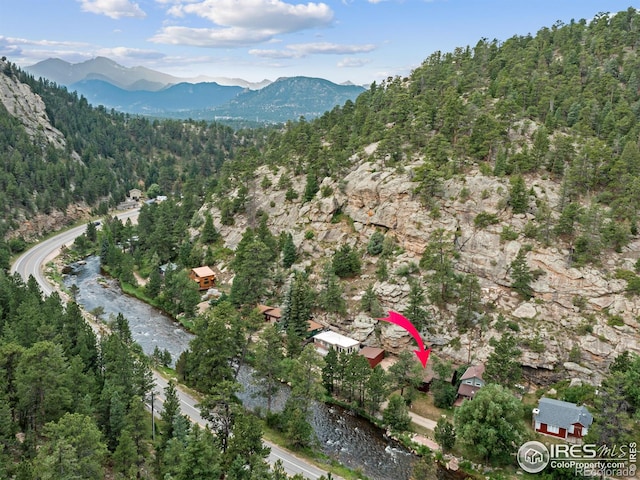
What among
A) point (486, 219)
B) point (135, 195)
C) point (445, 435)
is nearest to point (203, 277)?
point (486, 219)

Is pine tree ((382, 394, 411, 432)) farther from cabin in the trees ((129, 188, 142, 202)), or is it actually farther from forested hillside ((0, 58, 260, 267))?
cabin in the trees ((129, 188, 142, 202))

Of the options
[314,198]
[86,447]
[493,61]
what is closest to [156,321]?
[314,198]

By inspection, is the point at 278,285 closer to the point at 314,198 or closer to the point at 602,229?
the point at 314,198

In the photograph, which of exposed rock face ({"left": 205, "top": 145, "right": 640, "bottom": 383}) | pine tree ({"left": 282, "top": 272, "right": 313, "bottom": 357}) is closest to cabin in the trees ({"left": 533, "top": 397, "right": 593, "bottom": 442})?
exposed rock face ({"left": 205, "top": 145, "right": 640, "bottom": 383})

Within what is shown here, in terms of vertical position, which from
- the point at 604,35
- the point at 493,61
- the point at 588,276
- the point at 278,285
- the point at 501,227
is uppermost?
the point at 604,35

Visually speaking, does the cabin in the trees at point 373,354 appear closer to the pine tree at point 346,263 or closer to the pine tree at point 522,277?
the pine tree at point 346,263

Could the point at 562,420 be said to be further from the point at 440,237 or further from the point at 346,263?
the point at 346,263
